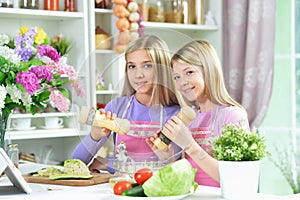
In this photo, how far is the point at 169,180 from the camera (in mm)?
1668

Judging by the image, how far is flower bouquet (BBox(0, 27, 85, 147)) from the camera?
2.11 metres

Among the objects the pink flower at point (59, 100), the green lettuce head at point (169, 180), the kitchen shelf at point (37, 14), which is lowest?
the green lettuce head at point (169, 180)

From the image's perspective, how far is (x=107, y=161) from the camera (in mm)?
2111

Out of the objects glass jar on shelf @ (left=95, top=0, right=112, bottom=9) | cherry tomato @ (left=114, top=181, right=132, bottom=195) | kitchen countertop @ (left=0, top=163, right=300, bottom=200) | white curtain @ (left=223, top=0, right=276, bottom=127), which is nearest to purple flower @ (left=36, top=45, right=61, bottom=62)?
kitchen countertop @ (left=0, top=163, right=300, bottom=200)

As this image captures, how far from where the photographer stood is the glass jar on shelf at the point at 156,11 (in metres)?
4.06

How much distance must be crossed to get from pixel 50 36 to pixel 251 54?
1394mm

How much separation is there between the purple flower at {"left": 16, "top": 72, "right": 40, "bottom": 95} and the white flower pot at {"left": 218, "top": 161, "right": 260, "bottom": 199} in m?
0.76

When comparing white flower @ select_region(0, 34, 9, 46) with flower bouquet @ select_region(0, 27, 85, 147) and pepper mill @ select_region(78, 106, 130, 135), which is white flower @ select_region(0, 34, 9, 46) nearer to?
flower bouquet @ select_region(0, 27, 85, 147)

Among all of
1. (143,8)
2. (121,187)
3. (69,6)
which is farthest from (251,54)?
(121,187)

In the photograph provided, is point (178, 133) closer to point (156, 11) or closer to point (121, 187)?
point (121, 187)

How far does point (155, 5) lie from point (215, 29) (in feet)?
1.63

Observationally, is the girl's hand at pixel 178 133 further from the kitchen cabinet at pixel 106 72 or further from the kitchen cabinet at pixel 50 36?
the kitchen cabinet at pixel 50 36

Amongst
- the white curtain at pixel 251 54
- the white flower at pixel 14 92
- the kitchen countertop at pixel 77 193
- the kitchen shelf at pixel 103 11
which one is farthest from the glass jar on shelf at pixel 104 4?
the kitchen countertop at pixel 77 193

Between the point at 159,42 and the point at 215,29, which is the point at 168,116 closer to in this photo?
the point at 159,42
